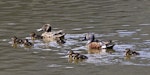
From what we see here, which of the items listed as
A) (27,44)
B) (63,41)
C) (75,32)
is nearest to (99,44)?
(63,41)

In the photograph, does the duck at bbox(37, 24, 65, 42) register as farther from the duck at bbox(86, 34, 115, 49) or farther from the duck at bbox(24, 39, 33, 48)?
the duck at bbox(86, 34, 115, 49)

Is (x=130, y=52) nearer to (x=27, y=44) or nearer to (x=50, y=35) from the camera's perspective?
(x=27, y=44)

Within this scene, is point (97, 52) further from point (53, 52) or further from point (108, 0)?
point (108, 0)

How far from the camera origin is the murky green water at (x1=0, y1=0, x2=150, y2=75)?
12.3 metres

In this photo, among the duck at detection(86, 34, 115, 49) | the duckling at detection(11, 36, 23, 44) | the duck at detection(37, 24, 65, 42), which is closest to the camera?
the duck at detection(86, 34, 115, 49)

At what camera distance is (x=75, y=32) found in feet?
55.5

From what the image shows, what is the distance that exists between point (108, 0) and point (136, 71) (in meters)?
14.8

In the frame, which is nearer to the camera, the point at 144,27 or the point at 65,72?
the point at 65,72

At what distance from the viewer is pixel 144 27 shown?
17.4 m

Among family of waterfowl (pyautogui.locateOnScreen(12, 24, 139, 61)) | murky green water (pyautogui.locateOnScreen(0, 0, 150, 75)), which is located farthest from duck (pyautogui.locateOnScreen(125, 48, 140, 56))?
murky green water (pyautogui.locateOnScreen(0, 0, 150, 75))

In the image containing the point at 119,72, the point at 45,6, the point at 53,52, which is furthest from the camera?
the point at 45,6

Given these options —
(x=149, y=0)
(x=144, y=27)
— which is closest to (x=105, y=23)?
(x=144, y=27)

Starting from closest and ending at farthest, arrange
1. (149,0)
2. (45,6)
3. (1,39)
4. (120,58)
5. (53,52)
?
(120,58), (53,52), (1,39), (45,6), (149,0)

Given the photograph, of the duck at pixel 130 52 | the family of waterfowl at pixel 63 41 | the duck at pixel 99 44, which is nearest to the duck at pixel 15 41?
the family of waterfowl at pixel 63 41
